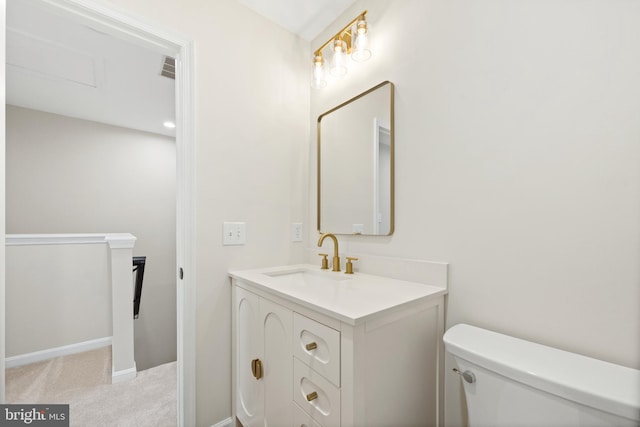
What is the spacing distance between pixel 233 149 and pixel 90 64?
5.32ft

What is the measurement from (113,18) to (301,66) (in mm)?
989

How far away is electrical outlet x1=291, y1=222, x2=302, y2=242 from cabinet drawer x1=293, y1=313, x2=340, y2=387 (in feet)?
2.52

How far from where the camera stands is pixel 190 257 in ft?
4.34

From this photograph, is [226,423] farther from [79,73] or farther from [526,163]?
[79,73]

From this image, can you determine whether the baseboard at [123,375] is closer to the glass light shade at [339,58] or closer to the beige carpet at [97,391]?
the beige carpet at [97,391]

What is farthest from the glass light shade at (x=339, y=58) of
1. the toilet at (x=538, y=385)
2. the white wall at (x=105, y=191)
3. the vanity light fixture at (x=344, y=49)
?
the white wall at (x=105, y=191)

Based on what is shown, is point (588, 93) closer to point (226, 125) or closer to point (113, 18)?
point (226, 125)

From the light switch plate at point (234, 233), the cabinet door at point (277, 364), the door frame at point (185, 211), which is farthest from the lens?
the light switch plate at point (234, 233)

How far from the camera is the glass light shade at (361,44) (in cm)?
134

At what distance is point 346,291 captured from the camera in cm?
109

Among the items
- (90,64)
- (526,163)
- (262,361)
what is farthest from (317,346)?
(90,64)

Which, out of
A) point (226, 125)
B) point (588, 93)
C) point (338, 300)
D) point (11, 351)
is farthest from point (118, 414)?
point (588, 93)

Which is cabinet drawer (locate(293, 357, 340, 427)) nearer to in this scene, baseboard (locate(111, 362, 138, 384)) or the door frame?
the door frame

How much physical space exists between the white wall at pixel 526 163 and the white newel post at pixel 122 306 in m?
2.05
